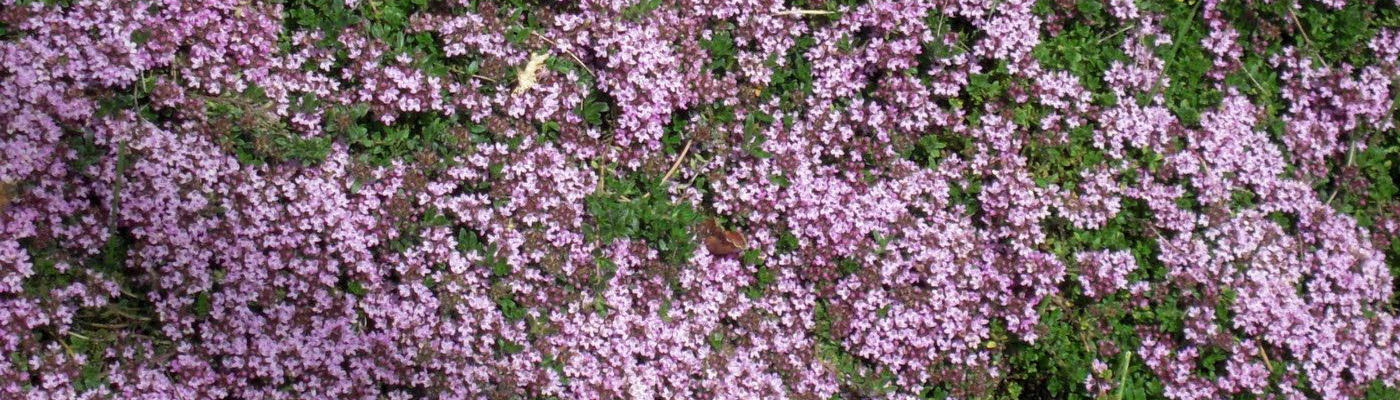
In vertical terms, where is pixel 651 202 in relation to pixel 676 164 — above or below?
below

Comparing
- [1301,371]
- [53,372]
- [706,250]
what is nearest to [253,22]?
[53,372]

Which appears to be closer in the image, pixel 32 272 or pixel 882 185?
pixel 32 272

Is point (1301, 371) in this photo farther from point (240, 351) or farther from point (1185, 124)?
point (240, 351)

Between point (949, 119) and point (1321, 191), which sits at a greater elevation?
point (1321, 191)

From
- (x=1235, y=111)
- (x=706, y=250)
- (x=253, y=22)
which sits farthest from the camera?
(x=1235, y=111)

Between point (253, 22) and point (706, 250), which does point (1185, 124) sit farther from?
point (253, 22)

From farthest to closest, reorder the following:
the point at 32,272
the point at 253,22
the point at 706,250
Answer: the point at 706,250, the point at 253,22, the point at 32,272

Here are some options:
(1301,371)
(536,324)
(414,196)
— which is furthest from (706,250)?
(1301,371)

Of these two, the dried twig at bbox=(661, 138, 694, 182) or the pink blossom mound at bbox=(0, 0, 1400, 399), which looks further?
the dried twig at bbox=(661, 138, 694, 182)

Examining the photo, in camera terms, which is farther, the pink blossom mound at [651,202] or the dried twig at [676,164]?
the dried twig at [676,164]

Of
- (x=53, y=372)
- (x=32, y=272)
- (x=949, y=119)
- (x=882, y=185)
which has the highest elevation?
(x=949, y=119)
